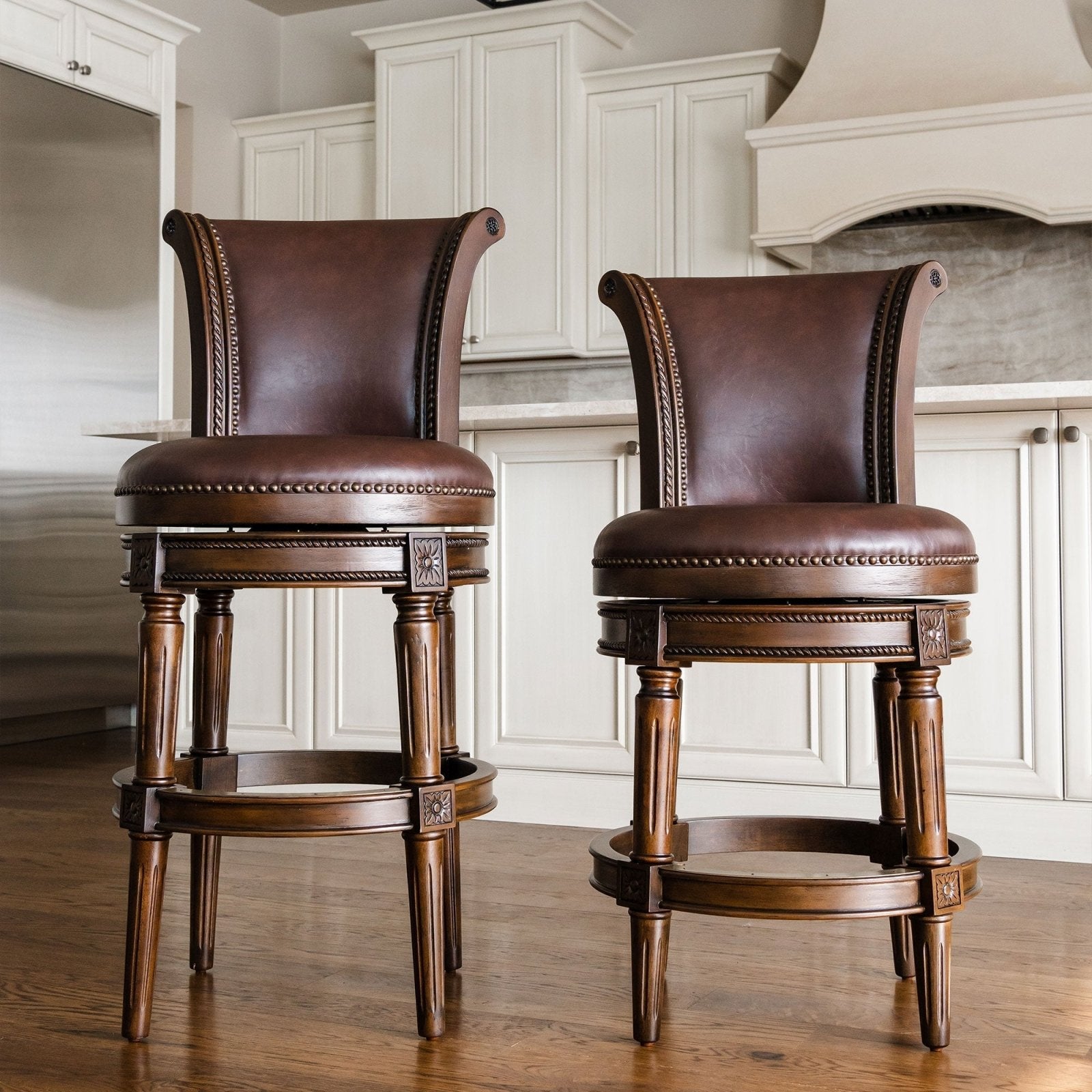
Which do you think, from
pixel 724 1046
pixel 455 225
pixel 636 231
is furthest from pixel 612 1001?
pixel 636 231

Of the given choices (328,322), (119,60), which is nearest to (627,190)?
(119,60)

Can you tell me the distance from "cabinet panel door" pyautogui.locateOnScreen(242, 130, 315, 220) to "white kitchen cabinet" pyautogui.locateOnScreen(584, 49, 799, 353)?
1.23 m

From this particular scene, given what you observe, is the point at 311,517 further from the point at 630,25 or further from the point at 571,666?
the point at 630,25

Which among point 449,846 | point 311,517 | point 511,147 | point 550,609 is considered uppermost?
point 511,147

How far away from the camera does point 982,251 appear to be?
4809mm

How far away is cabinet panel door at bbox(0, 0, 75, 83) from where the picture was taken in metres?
4.16

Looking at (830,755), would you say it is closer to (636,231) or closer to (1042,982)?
(1042,982)

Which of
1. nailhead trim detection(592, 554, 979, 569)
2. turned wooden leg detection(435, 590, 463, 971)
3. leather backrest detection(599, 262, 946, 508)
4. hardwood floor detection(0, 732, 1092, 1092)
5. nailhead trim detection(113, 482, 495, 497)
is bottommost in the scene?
hardwood floor detection(0, 732, 1092, 1092)

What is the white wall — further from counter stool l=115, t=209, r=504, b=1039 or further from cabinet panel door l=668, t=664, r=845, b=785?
counter stool l=115, t=209, r=504, b=1039

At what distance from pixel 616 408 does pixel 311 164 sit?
3380 mm

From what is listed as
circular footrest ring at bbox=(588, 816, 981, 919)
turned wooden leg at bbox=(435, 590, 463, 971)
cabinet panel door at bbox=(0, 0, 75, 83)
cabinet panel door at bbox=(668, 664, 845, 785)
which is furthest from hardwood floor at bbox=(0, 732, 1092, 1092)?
cabinet panel door at bbox=(0, 0, 75, 83)

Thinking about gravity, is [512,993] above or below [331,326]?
below

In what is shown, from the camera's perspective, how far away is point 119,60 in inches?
180

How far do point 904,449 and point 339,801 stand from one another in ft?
2.45
